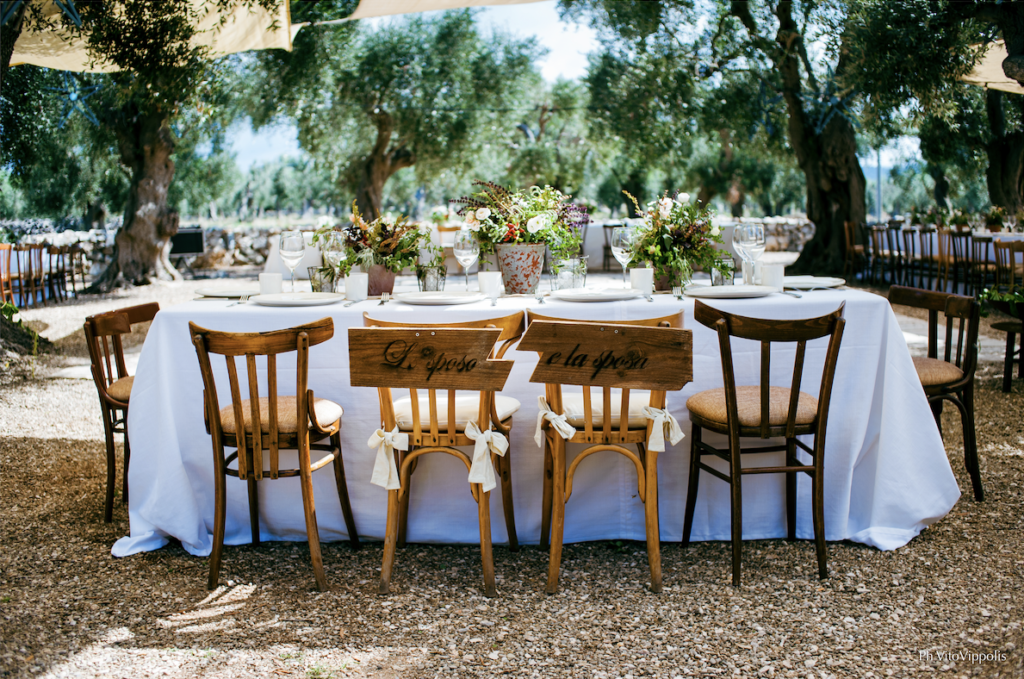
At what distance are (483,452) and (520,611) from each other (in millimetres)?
→ 512

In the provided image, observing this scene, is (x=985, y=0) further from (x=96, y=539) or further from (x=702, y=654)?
(x=96, y=539)

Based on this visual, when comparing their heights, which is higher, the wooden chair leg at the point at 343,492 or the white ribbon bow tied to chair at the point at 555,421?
the white ribbon bow tied to chair at the point at 555,421

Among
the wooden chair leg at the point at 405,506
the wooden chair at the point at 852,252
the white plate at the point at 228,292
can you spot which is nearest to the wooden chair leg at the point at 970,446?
the wooden chair leg at the point at 405,506

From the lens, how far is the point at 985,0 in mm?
6848

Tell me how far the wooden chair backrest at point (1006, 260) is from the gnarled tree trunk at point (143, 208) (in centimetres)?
1117

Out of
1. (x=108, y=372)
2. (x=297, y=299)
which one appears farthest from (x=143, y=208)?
(x=297, y=299)

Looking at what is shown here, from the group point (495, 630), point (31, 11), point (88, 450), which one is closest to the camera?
point (495, 630)

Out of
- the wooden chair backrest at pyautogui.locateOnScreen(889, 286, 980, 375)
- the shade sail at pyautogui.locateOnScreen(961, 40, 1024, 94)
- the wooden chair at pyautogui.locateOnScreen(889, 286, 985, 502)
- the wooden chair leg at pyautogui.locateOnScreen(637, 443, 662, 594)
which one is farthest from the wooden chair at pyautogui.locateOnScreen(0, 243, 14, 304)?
the shade sail at pyautogui.locateOnScreen(961, 40, 1024, 94)

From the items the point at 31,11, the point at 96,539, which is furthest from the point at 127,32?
the point at 96,539

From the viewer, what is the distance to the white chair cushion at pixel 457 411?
2576 millimetres

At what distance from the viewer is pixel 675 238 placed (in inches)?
127

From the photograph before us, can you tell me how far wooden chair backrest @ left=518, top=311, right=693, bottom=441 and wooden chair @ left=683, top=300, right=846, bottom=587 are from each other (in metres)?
0.24

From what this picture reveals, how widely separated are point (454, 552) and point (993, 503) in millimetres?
2286

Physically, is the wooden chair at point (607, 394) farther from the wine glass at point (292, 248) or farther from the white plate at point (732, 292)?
the wine glass at point (292, 248)
